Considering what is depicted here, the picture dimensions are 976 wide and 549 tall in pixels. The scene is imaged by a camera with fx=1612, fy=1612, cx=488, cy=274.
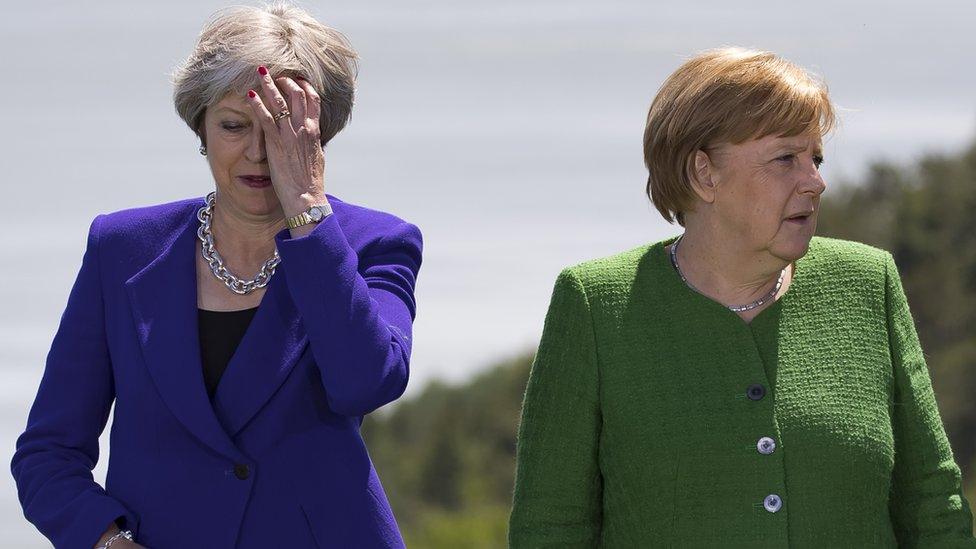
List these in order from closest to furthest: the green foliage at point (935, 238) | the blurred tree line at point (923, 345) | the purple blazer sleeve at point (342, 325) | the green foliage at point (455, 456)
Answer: the purple blazer sleeve at point (342, 325) < the blurred tree line at point (923, 345) < the green foliage at point (935, 238) < the green foliage at point (455, 456)

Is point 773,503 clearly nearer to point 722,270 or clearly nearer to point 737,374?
point 737,374

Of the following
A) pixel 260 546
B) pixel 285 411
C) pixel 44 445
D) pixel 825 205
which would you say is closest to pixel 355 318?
pixel 285 411

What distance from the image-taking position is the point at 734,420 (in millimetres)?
3857

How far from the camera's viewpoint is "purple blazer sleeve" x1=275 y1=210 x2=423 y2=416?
364 cm

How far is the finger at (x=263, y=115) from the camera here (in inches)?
147

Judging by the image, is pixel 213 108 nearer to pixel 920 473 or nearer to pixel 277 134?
pixel 277 134

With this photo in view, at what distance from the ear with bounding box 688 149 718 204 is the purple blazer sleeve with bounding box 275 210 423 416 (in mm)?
798

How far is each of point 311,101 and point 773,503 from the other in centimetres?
144

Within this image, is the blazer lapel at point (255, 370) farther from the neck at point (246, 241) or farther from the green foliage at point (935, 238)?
the green foliage at point (935, 238)

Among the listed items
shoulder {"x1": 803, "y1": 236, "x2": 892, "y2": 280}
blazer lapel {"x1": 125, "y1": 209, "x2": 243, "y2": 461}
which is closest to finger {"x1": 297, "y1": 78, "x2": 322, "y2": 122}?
blazer lapel {"x1": 125, "y1": 209, "x2": 243, "y2": 461}

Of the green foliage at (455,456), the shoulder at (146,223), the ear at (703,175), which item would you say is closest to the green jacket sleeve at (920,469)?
the ear at (703,175)

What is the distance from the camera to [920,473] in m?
3.89

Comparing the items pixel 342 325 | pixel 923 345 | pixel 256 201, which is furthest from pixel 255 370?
pixel 923 345

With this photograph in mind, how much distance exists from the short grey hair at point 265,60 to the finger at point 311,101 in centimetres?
3
